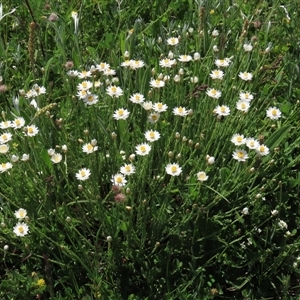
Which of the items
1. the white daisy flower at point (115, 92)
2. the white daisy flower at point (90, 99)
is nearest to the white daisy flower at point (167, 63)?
the white daisy flower at point (115, 92)

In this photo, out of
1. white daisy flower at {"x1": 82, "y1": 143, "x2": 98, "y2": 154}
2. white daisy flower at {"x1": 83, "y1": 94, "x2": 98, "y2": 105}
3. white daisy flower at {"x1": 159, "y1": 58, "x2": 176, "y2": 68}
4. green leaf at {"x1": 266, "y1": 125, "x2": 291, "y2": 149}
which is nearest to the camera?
white daisy flower at {"x1": 82, "y1": 143, "x2": 98, "y2": 154}

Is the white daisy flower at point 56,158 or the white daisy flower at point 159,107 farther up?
the white daisy flower at point 159,107

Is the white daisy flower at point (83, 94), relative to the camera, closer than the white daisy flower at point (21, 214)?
No

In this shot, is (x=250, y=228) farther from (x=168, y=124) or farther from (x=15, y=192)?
(x=15, y=192)

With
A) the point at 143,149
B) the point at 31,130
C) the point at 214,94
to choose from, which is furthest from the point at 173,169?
the point at 31,130

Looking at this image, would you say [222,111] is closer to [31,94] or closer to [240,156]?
[240,156]

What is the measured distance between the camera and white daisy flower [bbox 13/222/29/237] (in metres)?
1.60

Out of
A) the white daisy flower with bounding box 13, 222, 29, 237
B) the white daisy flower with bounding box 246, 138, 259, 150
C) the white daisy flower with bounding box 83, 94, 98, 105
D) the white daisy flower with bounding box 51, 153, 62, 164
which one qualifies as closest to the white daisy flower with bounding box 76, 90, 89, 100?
the white daisy flower with bounding box 83, 94, 98, 105

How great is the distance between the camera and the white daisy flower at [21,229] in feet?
5.24

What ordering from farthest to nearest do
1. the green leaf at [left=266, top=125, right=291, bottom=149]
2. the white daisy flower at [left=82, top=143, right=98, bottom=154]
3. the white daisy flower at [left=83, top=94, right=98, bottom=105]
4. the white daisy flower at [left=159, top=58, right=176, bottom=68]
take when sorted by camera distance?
the white daisy flower at [left=159, top=58, right=176, bottom=68]
the green leaf at [left=266, top=125, right=291, bottom=149]
the white daisy flower at [left=83, top=94, right=98, bottom=105]
the white daisy flower at [left=82, top=143, right=98, bottom=154]

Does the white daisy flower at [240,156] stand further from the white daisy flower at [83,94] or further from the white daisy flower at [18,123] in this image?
the white daisy flower at [18,123]

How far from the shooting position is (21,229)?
1608mm

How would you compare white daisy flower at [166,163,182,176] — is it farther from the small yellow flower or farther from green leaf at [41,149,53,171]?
the small yellow flower

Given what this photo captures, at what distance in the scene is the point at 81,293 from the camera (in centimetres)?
167
